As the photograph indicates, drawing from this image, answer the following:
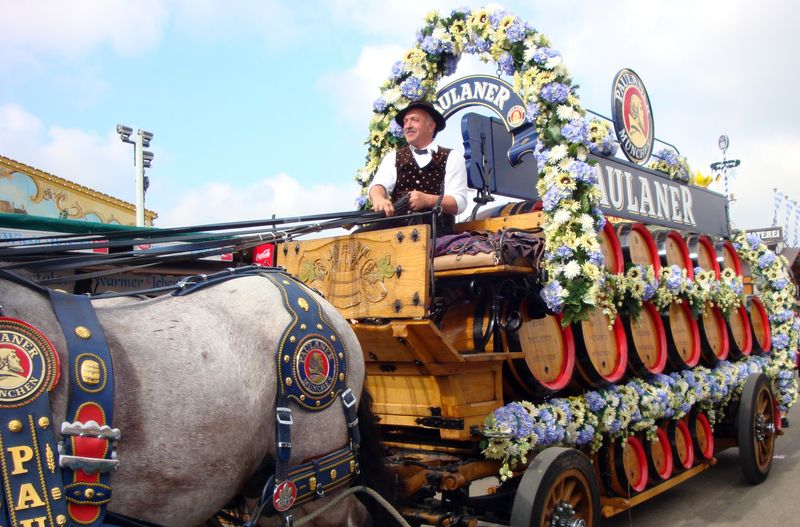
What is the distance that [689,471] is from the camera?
578 centimetres

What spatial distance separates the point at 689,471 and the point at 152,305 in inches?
193

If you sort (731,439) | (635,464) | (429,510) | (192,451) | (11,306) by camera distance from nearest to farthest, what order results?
(11,306) → (192,451) → (429,510) → (635,464) → (731,439)

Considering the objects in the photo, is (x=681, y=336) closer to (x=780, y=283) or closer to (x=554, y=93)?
(x=780, y=283)

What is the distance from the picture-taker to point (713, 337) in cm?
668

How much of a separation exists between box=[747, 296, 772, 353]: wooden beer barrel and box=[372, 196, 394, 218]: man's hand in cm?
532

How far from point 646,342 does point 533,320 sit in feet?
5.09

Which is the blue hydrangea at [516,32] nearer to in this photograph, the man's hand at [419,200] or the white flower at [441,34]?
the white flower at [441,34]

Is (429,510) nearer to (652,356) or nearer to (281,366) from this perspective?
(281,366)

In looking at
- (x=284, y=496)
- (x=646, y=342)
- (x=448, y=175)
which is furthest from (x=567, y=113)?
(x=284, y=496)

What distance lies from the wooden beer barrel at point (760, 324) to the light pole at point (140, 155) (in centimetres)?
836

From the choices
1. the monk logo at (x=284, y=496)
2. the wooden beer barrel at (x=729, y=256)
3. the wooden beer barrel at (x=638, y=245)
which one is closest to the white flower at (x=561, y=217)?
the wooden beer barrel at (x=638, y=245)

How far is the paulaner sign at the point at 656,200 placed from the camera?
5807 mm

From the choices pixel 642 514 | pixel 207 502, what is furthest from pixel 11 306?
pixel 642 514

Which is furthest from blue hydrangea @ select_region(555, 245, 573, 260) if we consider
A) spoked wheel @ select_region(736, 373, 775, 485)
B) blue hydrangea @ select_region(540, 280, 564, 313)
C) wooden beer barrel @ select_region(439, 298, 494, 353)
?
spoked wheel @ select_region(736, 373, 775, 485)
